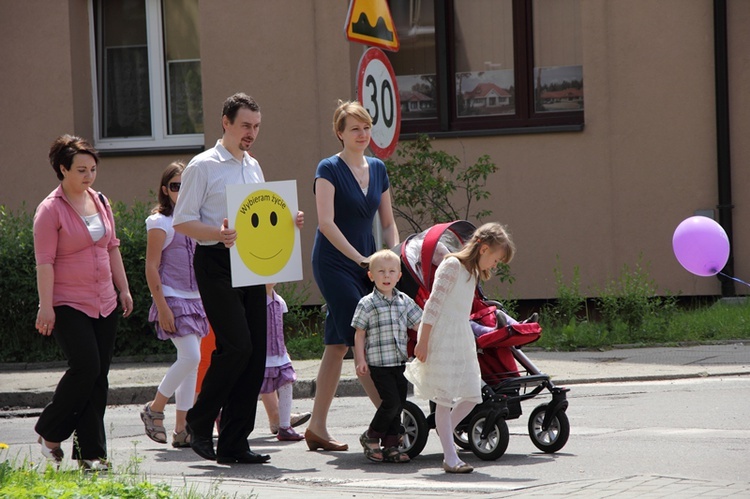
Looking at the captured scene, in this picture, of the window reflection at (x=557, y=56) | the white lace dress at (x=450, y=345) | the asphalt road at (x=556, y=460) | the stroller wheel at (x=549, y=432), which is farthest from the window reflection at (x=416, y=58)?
the white lace dress at (x=450, y=345)

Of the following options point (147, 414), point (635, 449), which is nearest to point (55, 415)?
point (147, 414)

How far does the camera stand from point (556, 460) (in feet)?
23.1

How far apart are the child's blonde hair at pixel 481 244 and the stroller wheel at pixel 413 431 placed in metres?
0.92

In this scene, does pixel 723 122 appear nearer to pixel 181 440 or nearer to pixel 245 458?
pixel 181 440

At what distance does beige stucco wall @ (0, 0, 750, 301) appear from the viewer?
14.2 metres

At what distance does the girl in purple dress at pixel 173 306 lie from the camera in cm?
828

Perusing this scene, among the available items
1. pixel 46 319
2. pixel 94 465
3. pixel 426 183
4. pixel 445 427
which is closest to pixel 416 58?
pixel 426 183

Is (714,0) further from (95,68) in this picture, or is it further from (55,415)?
(55,415)

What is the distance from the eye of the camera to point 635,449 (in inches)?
282

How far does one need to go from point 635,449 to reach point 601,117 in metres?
7.83

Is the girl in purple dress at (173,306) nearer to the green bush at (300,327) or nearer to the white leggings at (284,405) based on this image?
the white leggings at (284,405)

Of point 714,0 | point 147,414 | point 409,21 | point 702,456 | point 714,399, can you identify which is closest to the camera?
point 702,456

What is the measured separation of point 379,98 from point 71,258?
12.3ft

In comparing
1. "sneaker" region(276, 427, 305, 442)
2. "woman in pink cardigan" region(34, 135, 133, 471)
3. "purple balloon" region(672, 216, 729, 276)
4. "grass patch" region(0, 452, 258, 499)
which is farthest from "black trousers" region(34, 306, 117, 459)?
"purple balloon" region(672, 216, 729, 276)
